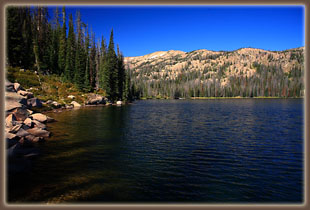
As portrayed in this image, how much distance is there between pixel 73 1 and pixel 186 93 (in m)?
185

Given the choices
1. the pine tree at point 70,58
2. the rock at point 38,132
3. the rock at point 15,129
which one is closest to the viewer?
the rock at point 15,129

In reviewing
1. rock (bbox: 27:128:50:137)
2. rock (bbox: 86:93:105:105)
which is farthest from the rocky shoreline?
rock (bbox: 86:93:105:105)

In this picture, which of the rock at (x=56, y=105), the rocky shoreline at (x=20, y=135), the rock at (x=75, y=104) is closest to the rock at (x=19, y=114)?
the rocky shoreline at (x=20, y=135)

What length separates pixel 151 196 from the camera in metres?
9.56

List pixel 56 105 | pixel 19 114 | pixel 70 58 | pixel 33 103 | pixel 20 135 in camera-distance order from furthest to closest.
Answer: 1. pixel 70 58
2. pixel 56 105
3. pixel 33 103
4. pixel 19 114
5. pixel 20 135

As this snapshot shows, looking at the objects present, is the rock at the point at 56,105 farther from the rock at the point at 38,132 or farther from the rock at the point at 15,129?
the rock at the point at 15,129

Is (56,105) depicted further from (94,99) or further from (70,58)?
(70,58)

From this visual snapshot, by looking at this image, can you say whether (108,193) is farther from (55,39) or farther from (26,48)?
(55,39)

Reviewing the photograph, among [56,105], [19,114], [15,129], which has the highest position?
[56,105]

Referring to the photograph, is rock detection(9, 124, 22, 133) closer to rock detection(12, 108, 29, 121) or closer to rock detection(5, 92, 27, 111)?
rock detection(12, 108, 29, 121)

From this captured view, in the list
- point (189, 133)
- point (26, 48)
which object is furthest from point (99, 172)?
point (26, 48)

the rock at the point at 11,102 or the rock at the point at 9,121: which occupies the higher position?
the rock at the point at 11,102

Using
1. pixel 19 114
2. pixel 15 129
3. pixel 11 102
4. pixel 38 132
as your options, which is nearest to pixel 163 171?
pixel 15 129

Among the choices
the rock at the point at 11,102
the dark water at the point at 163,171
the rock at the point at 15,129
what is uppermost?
the rock at the point at 11,102
